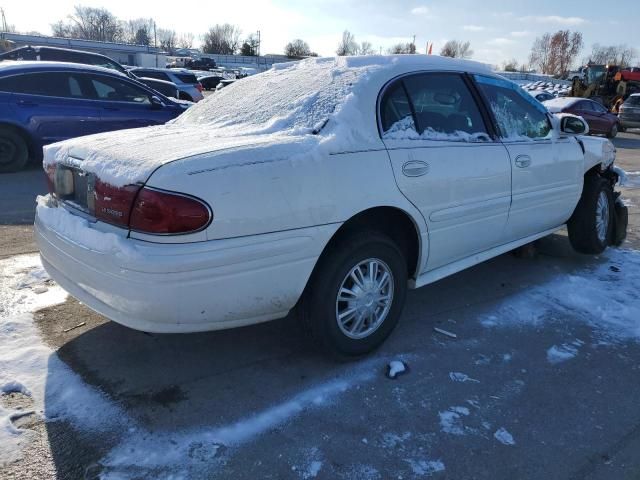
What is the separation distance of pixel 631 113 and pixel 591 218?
20615mm

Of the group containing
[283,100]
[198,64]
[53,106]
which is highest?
[198,64]

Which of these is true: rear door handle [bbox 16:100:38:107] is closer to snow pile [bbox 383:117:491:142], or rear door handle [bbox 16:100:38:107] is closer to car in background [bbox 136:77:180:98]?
car in background [bbox 136:77:180:98]

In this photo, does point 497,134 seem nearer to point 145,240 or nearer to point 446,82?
point 446,82

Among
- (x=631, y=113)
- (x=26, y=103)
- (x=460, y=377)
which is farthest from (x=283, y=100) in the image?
(x=631, y=113)

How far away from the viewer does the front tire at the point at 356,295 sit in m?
2.91

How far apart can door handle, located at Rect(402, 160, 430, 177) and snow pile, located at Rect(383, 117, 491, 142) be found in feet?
0.54

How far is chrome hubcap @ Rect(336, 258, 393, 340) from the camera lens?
3.06m

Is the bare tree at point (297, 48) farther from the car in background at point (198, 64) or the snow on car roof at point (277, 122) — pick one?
the snow on car roof at point (277, 122)

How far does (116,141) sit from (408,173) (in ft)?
5.39

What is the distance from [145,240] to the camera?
2.45m

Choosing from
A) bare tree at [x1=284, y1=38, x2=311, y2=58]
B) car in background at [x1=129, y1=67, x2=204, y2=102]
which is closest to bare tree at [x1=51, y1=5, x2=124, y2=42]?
bare tree at [x1=284, y1=38, x2=311, y2=58]

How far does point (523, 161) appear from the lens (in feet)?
13.2

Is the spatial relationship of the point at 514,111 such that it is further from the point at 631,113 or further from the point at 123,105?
the point at 631,113

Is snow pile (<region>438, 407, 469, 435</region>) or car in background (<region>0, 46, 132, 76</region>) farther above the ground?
car in background (<region>0, 46, 132, 76</region>)
